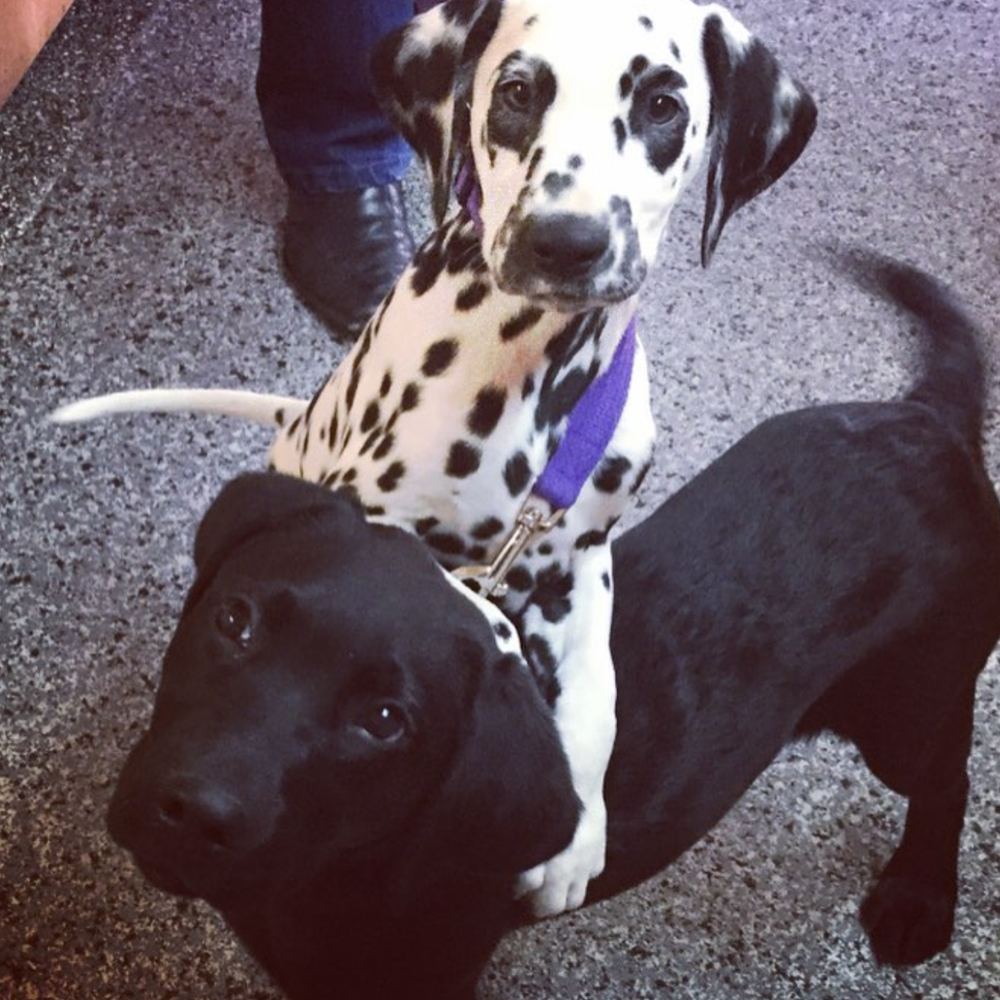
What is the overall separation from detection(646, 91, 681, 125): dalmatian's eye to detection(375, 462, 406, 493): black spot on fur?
49 cm

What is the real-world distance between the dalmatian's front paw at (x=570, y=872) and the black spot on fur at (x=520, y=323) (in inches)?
21.6

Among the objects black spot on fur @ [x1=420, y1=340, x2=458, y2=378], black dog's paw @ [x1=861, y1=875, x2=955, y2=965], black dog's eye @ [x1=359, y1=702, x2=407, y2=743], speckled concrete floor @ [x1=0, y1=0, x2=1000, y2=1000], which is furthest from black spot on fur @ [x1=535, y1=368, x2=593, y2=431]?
black dog's paw @ [x1=861, y1=875, x2=955, y2=965]

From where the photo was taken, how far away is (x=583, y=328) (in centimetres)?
158

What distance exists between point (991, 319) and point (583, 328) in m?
1.43

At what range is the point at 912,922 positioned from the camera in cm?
193

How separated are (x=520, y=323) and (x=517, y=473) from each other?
0.18 metres

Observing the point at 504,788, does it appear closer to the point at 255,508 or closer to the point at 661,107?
the point at 255,508

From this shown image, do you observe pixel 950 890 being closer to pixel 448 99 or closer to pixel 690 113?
pixel 690 113

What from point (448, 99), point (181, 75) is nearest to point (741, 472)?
point (448, 99)

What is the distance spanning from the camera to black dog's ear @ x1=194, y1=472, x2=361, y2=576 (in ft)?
4.30

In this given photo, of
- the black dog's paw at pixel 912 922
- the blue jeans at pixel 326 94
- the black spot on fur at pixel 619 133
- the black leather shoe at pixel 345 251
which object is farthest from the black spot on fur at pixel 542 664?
the blue jeans at pixel 326 94

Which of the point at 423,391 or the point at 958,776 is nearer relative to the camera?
the point at 423,391

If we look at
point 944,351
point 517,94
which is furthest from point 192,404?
point 944,351

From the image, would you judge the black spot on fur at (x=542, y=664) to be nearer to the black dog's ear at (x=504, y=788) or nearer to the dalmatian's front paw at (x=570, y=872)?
the dalmatian's front paw at (x=570, y=872)
